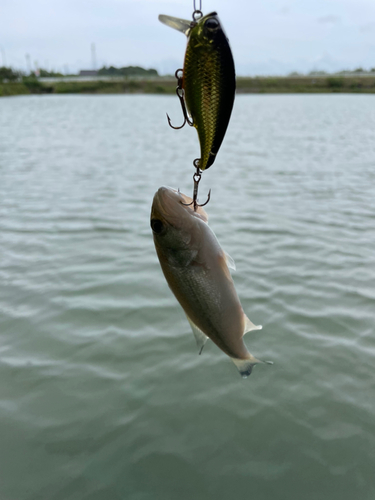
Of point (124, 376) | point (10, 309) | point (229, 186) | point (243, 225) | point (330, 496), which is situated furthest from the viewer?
point (229, 186)

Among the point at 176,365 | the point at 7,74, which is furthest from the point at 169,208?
the point at 7,74

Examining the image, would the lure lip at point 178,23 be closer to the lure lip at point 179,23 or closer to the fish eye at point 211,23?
the lure lip at point 179,23

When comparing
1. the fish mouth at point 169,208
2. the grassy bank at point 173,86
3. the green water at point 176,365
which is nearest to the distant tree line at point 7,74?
the grassy bank at point 173,86

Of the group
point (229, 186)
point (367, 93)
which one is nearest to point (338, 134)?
point (229, 186)

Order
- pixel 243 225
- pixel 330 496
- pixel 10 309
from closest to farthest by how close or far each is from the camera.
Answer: pixel 330 496, pixel 10 309, pixel 243 225

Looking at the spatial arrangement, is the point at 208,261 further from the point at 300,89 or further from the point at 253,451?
the point at 300,89

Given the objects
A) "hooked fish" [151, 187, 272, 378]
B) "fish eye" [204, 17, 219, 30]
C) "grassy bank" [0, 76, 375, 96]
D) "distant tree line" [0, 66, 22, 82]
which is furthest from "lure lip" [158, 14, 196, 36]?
"distant tree line" [0, 66, 22, 82]

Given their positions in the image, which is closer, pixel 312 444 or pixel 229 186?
pixel 312 444
